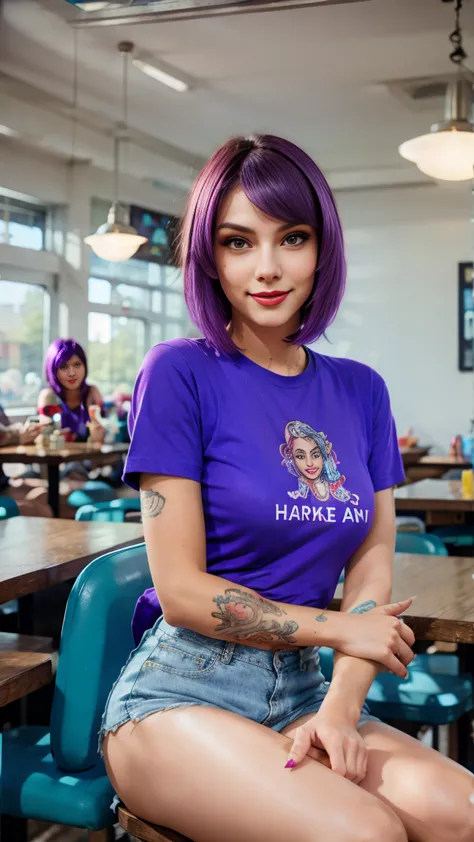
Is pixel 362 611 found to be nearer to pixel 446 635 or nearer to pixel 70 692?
pixel 446 635

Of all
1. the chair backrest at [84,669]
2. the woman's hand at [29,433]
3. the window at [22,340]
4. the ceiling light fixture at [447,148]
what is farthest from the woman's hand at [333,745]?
the window at [22,340]

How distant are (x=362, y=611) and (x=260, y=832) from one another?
38 cm

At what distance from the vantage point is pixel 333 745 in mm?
1152

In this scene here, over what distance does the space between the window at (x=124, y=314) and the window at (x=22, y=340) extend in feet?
1.95

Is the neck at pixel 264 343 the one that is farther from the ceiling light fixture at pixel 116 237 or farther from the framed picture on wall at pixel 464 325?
the framed picture on wall at pixel 464 325

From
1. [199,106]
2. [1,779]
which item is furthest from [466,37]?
[1,779]

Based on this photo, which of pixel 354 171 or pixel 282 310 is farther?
pixel 354 171

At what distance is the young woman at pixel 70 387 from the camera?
639 centimetres

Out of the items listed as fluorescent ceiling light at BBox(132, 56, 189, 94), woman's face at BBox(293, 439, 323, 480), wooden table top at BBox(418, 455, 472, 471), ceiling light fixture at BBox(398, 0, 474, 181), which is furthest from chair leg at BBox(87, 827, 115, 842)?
fluorescent ceiling light at BBox(132, 56, 189, 94)

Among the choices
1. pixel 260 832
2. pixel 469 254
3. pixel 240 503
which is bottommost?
pixel 260 832

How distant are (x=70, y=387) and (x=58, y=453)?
41.5 inches

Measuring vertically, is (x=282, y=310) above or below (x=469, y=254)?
below

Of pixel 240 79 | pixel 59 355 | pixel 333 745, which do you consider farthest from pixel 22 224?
pixel 333 745

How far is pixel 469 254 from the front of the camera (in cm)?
1026
